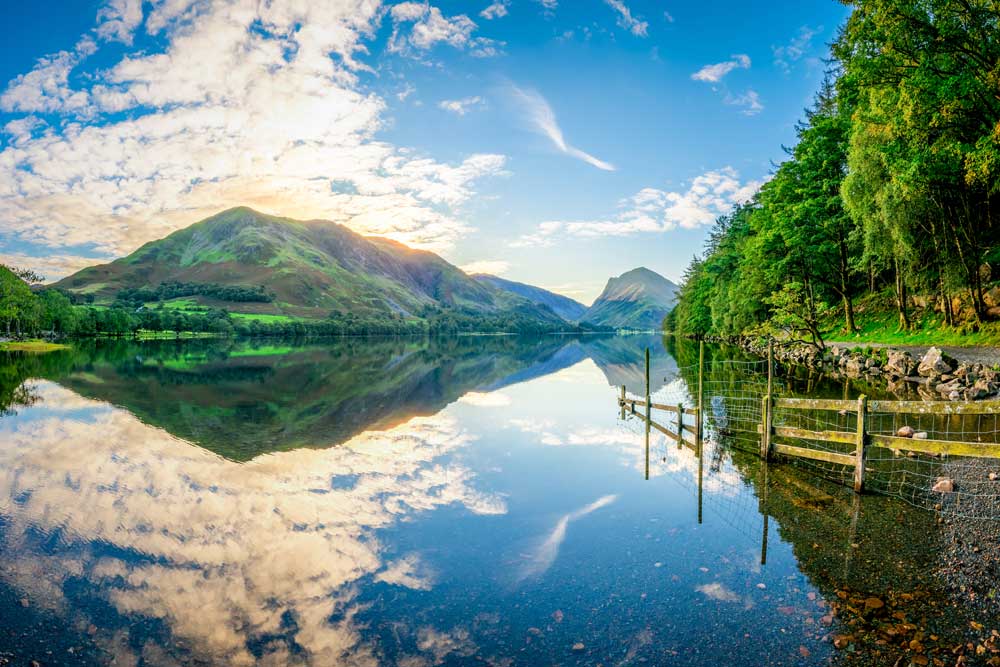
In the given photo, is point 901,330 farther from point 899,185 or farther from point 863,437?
point 863,437

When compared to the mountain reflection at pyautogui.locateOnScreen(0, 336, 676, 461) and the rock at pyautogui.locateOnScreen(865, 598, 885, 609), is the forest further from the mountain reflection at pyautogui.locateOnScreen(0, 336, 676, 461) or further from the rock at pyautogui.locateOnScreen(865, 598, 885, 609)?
the rock at pyautogui.locateOnScreen(865, 598, 885, 609)

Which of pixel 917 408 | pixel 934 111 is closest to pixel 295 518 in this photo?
pixel 917 408

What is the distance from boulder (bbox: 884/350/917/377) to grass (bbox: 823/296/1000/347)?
4819mm

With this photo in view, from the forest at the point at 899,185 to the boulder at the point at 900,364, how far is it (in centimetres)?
644

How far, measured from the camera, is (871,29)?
2370cm

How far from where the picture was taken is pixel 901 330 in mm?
40312

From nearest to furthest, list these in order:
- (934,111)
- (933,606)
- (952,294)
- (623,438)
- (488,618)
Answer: (933,606) → (488,618) → (623,438) → (934,111) → (952,294)

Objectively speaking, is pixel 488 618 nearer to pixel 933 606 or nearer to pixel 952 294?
pixel 933 606

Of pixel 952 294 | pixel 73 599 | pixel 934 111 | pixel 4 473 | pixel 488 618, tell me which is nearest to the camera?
pixel 488 618

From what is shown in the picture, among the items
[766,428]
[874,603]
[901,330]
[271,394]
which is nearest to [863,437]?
[766,428]

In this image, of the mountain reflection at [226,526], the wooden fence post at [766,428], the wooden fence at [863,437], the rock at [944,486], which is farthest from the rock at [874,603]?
the wooden fence post at [766,428]

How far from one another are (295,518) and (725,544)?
31.9 feet

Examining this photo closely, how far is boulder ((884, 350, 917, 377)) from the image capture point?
92.6 ft

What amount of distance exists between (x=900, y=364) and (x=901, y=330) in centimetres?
1439
